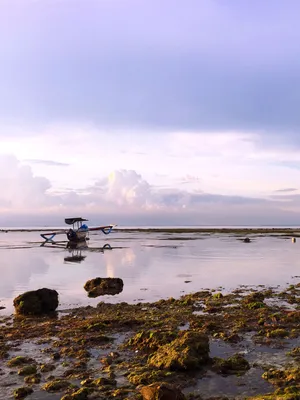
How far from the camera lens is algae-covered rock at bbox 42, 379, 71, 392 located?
10688 mm

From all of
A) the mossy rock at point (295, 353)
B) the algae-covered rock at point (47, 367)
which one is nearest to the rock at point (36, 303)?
the algae-covered rock at point (47, 367)

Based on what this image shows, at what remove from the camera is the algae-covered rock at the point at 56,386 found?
1069cm

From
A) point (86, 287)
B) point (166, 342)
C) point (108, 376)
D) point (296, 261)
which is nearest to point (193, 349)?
point (166, 342)

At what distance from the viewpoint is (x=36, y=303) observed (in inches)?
856

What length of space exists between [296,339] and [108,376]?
807 centimetres

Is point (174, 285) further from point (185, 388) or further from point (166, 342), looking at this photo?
point (185, 388)

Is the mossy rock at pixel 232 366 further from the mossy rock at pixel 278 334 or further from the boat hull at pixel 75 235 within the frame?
the boat hull at pixel 75 235

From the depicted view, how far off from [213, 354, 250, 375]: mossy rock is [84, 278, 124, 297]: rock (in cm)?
1584

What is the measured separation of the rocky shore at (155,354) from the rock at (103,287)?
19.8ft

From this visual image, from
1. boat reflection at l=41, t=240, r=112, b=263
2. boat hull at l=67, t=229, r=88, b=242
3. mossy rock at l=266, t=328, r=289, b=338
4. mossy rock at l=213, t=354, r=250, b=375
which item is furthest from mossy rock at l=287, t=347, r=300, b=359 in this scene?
boat hull at l=67, t=229, r=88, b=242

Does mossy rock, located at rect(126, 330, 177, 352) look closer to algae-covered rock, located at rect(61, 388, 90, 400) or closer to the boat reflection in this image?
algae-covered rock, located at rect(61, 388, 90, 400)

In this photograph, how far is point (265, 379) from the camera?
11.2 meters

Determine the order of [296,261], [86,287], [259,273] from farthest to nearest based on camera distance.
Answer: [296,261] < [259,273] < [86,287]

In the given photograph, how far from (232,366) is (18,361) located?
714cm
